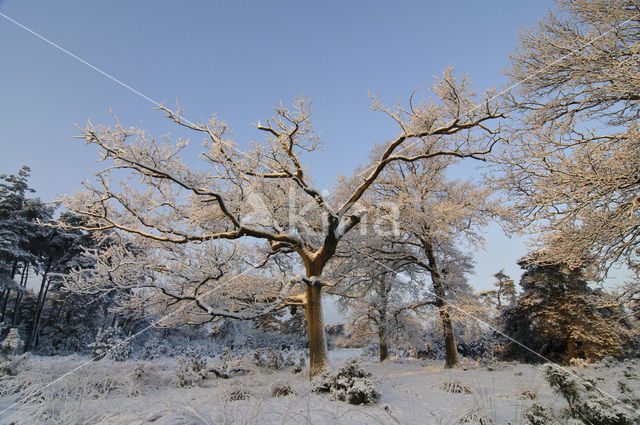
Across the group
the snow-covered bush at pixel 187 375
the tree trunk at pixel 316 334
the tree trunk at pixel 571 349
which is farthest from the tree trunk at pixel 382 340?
the tree trunk at pixel 571 349

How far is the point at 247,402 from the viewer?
508cm

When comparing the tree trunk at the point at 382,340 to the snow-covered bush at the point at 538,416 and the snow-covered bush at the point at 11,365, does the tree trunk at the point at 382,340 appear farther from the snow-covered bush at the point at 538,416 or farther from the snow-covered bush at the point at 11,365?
the snow-covered bush at the point at 11,365

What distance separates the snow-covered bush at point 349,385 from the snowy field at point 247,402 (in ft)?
0.54

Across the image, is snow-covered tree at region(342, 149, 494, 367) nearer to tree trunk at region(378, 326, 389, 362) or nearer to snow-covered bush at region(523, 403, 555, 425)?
tree trunk at region(378, 326, 389, 362)

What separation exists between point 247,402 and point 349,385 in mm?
1996

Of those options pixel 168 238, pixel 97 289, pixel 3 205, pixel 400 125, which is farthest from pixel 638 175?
pixel 3 205

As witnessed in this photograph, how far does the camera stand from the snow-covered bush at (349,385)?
203 inches

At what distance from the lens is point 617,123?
211 inches

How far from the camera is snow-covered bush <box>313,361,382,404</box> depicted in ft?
16.9

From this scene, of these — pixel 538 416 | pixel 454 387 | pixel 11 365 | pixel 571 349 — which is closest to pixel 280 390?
pixel 454 387

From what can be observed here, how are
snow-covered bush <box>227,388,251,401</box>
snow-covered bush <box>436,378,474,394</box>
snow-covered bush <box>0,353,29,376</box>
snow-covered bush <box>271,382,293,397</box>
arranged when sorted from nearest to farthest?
snow-covered bush <box>227,388,251,401</box> < snow-covered bush <box>271,382,293,397</box> < snow-covered bush <box>436,378,474,394</box> < snow-covered bush <box>0,353,29,376</box>

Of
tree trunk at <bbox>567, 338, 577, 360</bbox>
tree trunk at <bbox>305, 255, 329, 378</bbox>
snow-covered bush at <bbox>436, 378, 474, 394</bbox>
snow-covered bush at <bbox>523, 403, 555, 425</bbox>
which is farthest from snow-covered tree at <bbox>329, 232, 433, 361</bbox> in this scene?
snow-covered bush at <bbox>523, 403, 555, 425</bbox>

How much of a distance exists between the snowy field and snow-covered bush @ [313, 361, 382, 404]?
6.5 inches

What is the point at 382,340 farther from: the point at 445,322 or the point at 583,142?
the point at 583,142
